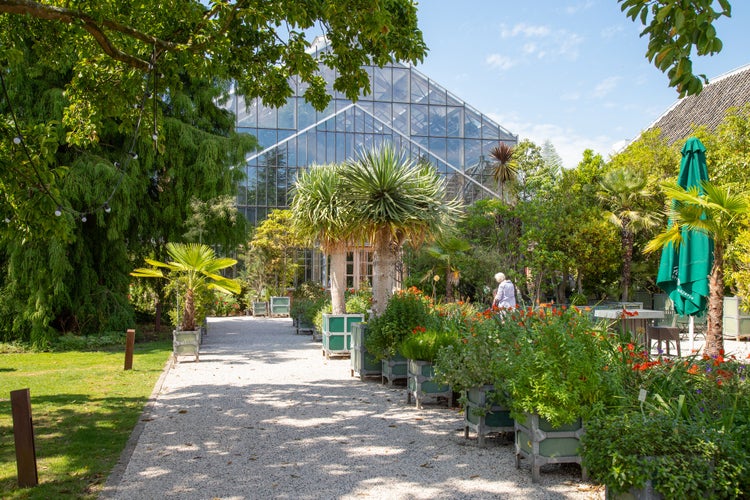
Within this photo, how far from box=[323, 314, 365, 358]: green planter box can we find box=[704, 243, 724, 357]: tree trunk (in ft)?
19.4

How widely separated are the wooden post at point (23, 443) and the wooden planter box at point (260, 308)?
2019 cm

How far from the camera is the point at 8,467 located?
4914 millimetres

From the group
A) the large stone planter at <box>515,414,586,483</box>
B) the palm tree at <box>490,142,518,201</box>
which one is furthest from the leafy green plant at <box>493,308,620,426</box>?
the palm tree at <box>490,142,518,201</box>

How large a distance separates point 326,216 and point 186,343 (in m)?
3.59

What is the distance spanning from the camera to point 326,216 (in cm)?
1191

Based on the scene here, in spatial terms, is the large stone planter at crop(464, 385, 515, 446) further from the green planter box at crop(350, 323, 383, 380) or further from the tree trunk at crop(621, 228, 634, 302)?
the tree trunk at crop(621, 228, 634, 302)

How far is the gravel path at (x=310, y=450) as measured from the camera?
4375 millimetres

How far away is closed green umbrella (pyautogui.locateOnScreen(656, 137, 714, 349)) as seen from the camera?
744 centimetres

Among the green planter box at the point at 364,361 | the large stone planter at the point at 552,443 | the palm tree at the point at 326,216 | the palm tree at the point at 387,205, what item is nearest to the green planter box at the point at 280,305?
the palm tree at the point at 326,216

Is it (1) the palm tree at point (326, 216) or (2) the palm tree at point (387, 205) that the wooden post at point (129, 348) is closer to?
(1) the palm tree at point (326, 216)

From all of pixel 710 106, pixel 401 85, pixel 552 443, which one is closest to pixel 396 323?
pixel 552 443

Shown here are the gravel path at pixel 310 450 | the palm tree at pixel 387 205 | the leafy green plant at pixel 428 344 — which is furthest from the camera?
the palm tree at pixel 387 205

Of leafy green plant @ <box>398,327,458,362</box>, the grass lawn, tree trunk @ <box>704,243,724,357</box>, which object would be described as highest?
tree trunk @ <box>704,243,724,357</box>

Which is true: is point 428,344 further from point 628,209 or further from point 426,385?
point 628,209
